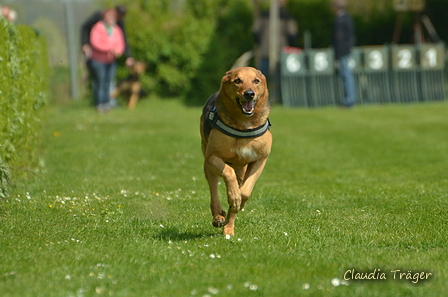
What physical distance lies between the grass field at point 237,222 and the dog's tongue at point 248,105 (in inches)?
41.1

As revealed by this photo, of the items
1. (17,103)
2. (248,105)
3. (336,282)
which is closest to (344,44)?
(17,103)

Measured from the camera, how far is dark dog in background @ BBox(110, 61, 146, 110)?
18797mm

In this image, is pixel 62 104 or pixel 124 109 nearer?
pixel 124 109

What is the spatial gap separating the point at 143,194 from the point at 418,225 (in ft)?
10.5

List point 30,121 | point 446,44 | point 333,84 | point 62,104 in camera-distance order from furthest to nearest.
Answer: point 446,44 < point 62,104 < point 333,84 < point 30,121

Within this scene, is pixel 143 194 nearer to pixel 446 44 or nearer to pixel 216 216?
pixel 216 216

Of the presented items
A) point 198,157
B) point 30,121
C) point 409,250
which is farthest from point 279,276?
point 198,157

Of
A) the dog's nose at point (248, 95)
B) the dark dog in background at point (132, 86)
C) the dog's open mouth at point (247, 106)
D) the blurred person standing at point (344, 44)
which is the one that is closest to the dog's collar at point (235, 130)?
the dog's open mouth at point (247, 106)

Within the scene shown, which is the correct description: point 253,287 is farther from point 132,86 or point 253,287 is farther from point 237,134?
point 132,86

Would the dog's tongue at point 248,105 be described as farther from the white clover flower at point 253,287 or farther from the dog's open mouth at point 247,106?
the white clover flower at point 253,287

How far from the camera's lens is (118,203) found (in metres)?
7.51

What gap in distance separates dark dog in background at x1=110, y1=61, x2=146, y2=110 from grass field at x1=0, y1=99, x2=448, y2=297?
5642 millimetres

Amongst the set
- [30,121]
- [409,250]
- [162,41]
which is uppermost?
[162,41]

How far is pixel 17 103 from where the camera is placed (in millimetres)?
8547
